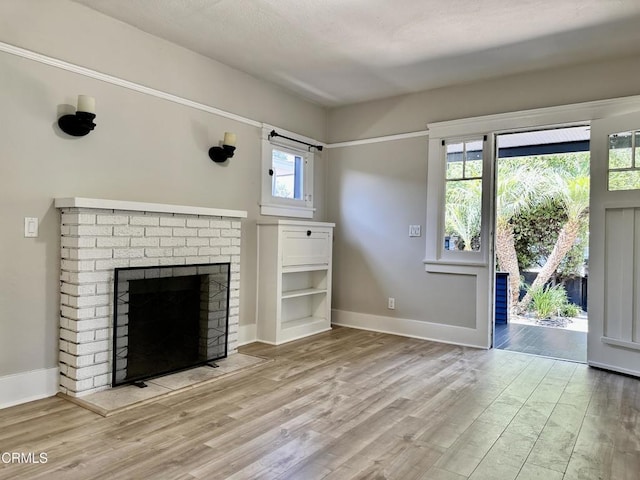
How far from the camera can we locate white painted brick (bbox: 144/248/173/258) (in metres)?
3.03

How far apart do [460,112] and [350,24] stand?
5.74 feet

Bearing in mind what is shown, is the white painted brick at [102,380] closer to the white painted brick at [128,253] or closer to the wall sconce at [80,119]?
the white painted brick at [128,253]

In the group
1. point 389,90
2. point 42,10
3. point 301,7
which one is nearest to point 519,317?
point 389,90

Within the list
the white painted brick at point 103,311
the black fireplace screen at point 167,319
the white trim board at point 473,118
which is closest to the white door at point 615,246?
the white trim board at point 473,118

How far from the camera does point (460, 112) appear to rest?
435cm

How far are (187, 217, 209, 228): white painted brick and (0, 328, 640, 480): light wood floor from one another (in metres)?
1.19

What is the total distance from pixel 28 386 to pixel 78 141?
159cm

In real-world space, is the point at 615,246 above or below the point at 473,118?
below

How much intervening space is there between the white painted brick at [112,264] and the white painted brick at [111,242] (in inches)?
3.8

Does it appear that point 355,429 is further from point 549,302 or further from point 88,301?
point 549,302

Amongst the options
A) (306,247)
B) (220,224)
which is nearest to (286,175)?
(306,247)

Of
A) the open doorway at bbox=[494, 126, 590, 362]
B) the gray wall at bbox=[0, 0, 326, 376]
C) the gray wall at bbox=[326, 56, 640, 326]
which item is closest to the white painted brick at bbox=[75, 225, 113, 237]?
the gray wall at bbox=[0, 0, 326, 376]

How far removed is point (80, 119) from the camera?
277 centimetres

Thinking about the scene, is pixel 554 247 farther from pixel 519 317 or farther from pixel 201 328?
pixel 201 328
